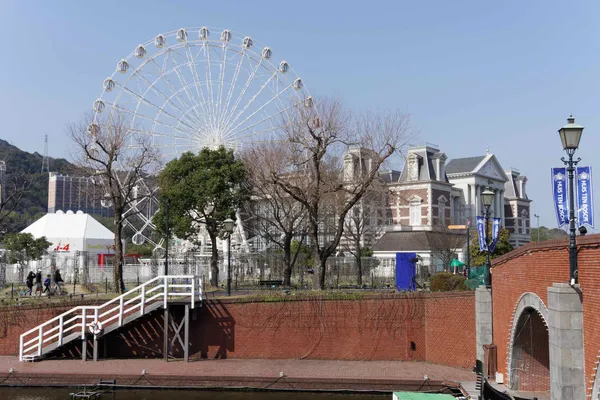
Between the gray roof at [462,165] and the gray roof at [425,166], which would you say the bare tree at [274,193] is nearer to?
the gray roof at [425,166]

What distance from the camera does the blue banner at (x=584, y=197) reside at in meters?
14.1

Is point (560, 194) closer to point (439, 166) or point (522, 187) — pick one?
point (439, 166)

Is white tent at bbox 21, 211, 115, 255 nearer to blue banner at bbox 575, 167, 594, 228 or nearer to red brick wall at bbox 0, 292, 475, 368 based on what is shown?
red brick wall at bbox 0, 292, 475, 368

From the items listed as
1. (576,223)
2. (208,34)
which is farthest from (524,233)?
(576,223)

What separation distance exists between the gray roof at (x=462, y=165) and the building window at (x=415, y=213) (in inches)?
542

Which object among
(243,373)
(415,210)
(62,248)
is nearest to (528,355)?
(243,373)

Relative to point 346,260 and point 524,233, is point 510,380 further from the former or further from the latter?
point 524,233

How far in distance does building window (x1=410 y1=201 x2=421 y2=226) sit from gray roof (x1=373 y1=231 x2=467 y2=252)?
22.6 feet

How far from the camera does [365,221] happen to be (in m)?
60.2

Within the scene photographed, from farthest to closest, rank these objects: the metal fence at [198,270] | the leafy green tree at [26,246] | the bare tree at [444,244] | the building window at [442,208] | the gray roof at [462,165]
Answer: the gray roof at [462,165] → the building window at [442,208] → the bare tree at [444,244] → the leafy green tree at [26,246] → the metal fence at [198,270]

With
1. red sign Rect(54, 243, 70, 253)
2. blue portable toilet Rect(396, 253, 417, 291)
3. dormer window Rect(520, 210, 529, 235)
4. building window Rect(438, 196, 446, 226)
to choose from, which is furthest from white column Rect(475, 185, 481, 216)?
blue portable toilet Rect(396, 253, 417, 291)

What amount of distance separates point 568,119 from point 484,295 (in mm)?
10382

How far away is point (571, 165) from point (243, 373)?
46.4 ft

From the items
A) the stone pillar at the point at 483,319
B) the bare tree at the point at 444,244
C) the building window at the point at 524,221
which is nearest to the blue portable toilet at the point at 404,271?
the stone pillar at the point at 483,319
